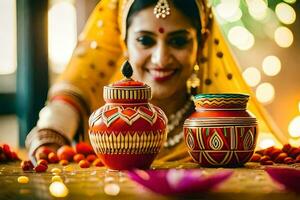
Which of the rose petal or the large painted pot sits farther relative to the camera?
the large painted pot

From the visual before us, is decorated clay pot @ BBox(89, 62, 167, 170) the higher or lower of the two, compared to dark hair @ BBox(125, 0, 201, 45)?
lower

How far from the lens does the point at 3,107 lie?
8.71 feet

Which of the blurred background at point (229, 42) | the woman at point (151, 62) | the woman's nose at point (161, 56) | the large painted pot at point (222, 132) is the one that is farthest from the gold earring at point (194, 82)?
the large painted pot at point (222, 132)

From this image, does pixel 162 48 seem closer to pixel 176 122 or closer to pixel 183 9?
pixel 183 9

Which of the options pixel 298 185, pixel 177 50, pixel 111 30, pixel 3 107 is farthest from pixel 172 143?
pixel 3 107

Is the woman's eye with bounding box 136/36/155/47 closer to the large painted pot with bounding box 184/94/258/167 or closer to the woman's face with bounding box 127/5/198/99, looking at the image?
the woman's face with bounding box 127/5/198/99

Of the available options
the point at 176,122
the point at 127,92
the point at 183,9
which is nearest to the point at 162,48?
the point at 183,9

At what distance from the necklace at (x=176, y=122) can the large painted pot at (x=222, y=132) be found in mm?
530

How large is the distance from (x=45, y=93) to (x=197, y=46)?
2.33 ft

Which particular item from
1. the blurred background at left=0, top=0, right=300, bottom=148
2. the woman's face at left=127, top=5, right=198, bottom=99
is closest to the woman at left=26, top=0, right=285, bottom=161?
the woman's face at left=127, top=5, right=198, bottom=99

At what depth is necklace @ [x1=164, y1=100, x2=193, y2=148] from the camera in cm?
183

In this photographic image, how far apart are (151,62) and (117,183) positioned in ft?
2.37

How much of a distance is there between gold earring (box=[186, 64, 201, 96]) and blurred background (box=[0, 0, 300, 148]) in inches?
9.3

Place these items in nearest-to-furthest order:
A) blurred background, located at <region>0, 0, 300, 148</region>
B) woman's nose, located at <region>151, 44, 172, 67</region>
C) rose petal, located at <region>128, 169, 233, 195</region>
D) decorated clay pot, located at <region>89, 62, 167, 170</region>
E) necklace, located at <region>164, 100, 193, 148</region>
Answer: rose petal, located at <region>128, 169, 233, 195</region>
decorated clay pot, located at <region>89, 62, 167, 170</region>
woman's nose, located at <region>151, 44, 172, 67</region>
necklace, located at <region>164, 100, 193, 148</region>
blurred background, located at <region>0, 0, 300, 148</region>
